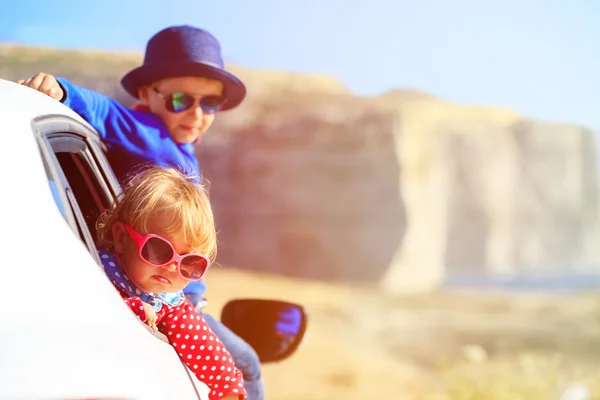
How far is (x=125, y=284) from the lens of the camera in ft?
5.28

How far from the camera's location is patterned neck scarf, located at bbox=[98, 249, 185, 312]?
1.59 m

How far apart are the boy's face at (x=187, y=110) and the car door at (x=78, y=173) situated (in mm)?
560

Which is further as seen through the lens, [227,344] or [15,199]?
[227,344]

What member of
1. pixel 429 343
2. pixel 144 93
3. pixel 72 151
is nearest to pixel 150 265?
pixel 72 151

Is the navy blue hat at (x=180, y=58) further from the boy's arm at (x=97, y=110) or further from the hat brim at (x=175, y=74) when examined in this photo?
the boy's arm at (x=97, y=110)

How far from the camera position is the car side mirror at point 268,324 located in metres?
2.72

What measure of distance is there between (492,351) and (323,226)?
384 cm

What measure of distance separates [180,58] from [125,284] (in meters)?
1.23

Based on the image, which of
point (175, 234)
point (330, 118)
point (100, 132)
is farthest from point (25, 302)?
point (330, 118)

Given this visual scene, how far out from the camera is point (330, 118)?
611 inches

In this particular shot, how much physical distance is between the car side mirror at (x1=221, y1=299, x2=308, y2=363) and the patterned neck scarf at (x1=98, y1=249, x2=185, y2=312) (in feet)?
3.51

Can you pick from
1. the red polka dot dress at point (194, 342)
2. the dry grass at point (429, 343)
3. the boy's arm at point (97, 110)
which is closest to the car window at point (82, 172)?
the red polka dot dress at point (194, 342)

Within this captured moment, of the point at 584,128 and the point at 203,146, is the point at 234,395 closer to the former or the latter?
the point at 203,146

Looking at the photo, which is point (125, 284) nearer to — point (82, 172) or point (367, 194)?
point (82, 172)
